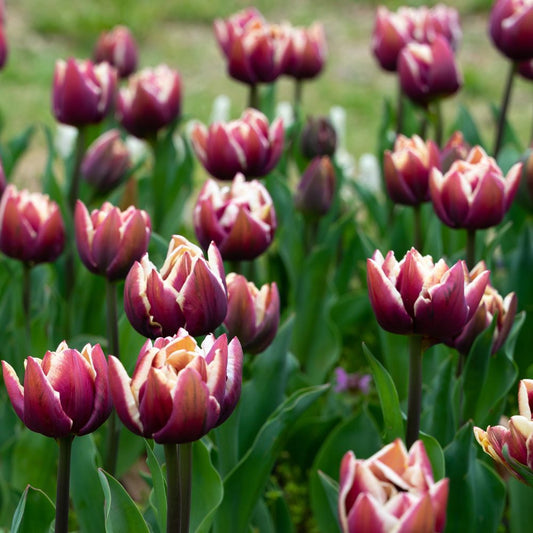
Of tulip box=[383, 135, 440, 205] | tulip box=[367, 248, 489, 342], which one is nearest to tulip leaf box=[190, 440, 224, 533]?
tulip box=[367, 248, 489, 342]

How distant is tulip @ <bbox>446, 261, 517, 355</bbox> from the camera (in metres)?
1.48

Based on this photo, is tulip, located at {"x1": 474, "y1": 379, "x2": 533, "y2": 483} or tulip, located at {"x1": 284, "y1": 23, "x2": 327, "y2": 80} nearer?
tulip, located at {"x1": 474, "y1": 379, "x2": 533, "y2": 483}

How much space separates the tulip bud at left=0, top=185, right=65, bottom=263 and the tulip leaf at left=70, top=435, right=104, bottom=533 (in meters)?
0.37

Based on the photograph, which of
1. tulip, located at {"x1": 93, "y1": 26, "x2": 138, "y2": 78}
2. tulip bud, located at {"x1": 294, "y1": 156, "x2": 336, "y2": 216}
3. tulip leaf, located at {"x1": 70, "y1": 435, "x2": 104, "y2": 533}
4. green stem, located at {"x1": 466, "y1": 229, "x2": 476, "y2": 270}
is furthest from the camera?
tulip, located at {"x1": 93, "y1": 26, "x2": 138, "y2": 78}

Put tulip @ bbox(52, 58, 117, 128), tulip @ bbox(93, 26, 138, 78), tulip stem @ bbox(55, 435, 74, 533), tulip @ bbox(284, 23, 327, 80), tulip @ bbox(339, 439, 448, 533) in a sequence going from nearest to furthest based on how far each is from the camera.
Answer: tulip @ bbox(339, 439, 448, 533)
tulip stem @ bbox(55, 435, 74, 533)
tulip @ bbox(52, 58, 117, 128)
tulip @ bbox(284, 23, 327, 80)
tulip @ bbox(93, 26, 138, 78)

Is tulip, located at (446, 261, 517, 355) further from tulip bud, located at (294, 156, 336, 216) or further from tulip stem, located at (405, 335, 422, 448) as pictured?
tulip bud, located at (294, 156, 336, 216)

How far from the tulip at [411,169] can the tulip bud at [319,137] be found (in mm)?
594

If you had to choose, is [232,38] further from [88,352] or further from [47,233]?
[88,352]

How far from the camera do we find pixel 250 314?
1.41 metres

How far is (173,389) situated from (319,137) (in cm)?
148

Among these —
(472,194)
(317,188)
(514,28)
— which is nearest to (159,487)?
(472,194)

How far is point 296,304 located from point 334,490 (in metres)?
0.94

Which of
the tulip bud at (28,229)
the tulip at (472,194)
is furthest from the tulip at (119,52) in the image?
the tulip at (472,194)

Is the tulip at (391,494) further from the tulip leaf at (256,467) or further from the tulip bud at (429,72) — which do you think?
the tulip bud at (429,72)
